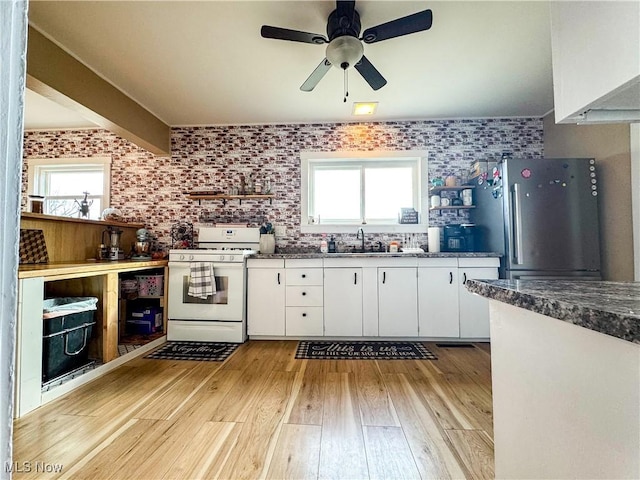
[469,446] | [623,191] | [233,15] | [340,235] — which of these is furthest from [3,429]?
[623,191]

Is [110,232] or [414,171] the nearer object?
[110,232]

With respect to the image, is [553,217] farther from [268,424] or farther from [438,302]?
[268,424]

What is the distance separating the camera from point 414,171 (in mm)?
3902

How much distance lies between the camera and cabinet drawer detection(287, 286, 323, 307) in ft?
10.6

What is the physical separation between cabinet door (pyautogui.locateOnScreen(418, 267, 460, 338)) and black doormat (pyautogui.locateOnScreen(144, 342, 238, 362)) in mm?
2026

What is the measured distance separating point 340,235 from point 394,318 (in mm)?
1246

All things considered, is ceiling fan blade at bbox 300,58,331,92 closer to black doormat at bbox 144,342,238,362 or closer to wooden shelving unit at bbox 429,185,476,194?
wooden shelving unit at bbox 429,185,476,194

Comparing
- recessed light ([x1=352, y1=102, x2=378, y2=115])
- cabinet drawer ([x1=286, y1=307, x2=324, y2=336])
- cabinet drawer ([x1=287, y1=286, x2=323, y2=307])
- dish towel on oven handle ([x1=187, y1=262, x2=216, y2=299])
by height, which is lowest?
cabinet drawer ([x1=286, y1=307, x2=324, y2=336])

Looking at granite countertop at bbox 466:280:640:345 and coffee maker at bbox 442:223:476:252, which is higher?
coffee maker at bbox 442:223:476:252

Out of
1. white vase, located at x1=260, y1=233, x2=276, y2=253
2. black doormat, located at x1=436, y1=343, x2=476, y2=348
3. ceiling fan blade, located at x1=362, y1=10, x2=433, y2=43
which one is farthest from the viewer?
white vase, located at x1=260, y1=233, x2=276, y2=253

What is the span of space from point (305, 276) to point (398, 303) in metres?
1.04

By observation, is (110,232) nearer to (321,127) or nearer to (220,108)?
(220,108)

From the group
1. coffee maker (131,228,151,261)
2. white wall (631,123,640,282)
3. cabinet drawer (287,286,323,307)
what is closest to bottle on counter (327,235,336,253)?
cabinet drawer (287,286,323,307)

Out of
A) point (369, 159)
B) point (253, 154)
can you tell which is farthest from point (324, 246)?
point (253, 154)
